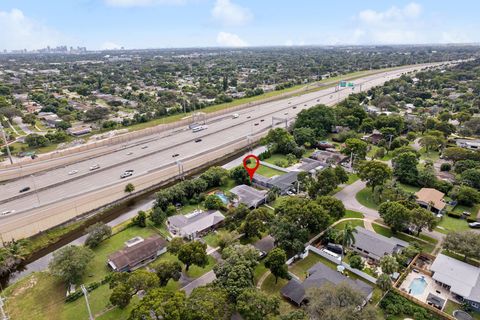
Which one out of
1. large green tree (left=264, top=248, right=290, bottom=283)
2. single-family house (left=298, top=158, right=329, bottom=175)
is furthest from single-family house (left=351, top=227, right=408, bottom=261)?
single-family house (left=298, top=158, right=329, bottom=175)

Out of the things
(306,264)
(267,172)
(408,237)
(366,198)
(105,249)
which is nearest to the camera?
(306,264)

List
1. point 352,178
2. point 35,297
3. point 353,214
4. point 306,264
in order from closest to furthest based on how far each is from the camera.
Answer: point 35,297
point 306,264
point 353,214
point 352,178

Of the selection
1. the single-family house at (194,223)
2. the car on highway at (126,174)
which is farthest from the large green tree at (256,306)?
the car on highway at (126,174)

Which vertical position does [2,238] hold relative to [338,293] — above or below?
below

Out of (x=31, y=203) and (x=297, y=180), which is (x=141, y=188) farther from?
(x=297, y=180)

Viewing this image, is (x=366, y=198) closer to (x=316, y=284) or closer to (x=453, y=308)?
(x=453, y=308)

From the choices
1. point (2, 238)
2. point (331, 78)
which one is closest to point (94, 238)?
point (2, 238)

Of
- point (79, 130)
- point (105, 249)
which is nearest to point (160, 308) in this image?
point (105, 249)

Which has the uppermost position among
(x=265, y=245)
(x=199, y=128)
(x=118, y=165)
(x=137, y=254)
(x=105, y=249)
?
(x=199, y=128)
